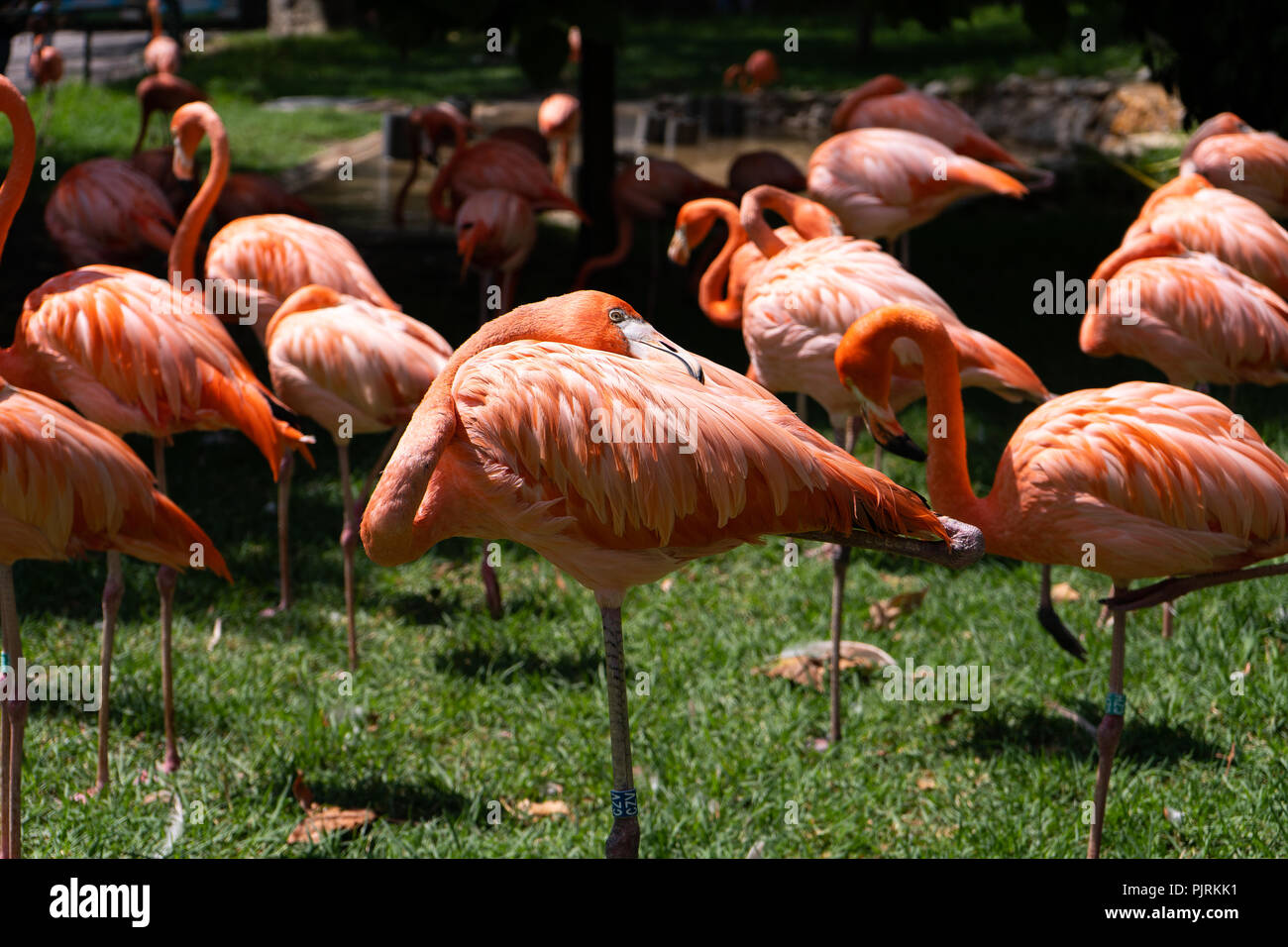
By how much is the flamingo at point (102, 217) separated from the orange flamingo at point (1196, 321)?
4501 millimetres

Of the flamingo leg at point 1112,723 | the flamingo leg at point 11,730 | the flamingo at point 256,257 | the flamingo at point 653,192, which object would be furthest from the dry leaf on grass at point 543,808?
the flamingo at point 653,192

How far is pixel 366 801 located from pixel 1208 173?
16.4 feet

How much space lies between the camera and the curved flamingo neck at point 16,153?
352cm

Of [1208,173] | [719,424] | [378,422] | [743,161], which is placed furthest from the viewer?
[743,161]

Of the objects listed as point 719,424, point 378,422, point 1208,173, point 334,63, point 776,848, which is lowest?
point 776,848

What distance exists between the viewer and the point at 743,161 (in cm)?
842

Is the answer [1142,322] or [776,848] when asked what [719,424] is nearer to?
[776,848]

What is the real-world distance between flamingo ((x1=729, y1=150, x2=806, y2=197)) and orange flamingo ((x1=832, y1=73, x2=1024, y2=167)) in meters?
0.98

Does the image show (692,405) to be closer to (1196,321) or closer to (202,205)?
(1196,321)

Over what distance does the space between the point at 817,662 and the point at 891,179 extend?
2440 mm

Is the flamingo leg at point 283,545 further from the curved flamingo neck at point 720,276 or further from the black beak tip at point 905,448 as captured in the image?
the black beak tip at point 905,448

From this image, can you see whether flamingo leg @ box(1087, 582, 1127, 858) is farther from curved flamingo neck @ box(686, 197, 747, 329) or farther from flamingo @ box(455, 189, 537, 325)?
flamingo @ box(455, 189, 537, 325)

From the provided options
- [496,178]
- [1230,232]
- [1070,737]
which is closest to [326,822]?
[1070,737]

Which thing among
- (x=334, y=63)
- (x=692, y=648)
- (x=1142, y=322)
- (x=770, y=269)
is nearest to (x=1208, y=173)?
(x=1142, y=322)
